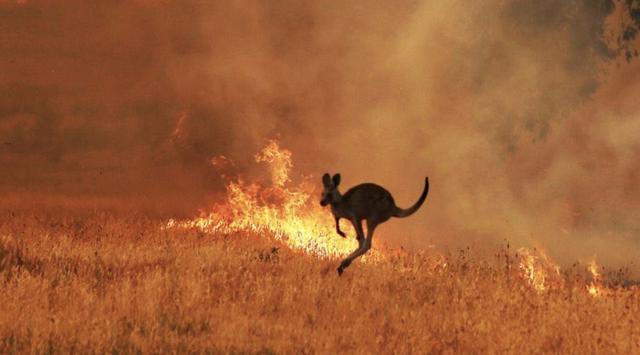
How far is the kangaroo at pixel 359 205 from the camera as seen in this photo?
599 inches

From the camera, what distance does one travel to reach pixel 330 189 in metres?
15.2

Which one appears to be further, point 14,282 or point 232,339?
point 14,282

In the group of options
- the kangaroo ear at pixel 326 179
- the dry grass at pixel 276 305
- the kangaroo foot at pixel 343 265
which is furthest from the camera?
the kangaroo ear at pixel 326 179

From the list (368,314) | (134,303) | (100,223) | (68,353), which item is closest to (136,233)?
(100,223)

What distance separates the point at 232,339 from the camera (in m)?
10.3

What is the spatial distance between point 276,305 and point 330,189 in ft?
10.5

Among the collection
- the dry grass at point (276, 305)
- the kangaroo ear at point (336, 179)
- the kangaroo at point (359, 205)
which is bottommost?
the dry grass at point (276, 305)

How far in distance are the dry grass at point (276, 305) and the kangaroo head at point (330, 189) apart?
1371 millimetres

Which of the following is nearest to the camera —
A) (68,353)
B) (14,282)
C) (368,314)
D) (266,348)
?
(68,353)

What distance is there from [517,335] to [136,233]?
11087 mm

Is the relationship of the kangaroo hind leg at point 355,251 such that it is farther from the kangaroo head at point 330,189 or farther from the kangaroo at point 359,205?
the kangaroo head at point 330,189

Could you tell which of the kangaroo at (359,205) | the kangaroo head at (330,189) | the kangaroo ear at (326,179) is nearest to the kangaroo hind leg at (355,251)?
the kangaroo at (359,205)

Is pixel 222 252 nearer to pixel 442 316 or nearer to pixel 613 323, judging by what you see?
pixel 442 316

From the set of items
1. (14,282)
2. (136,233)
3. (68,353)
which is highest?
(136,233)
